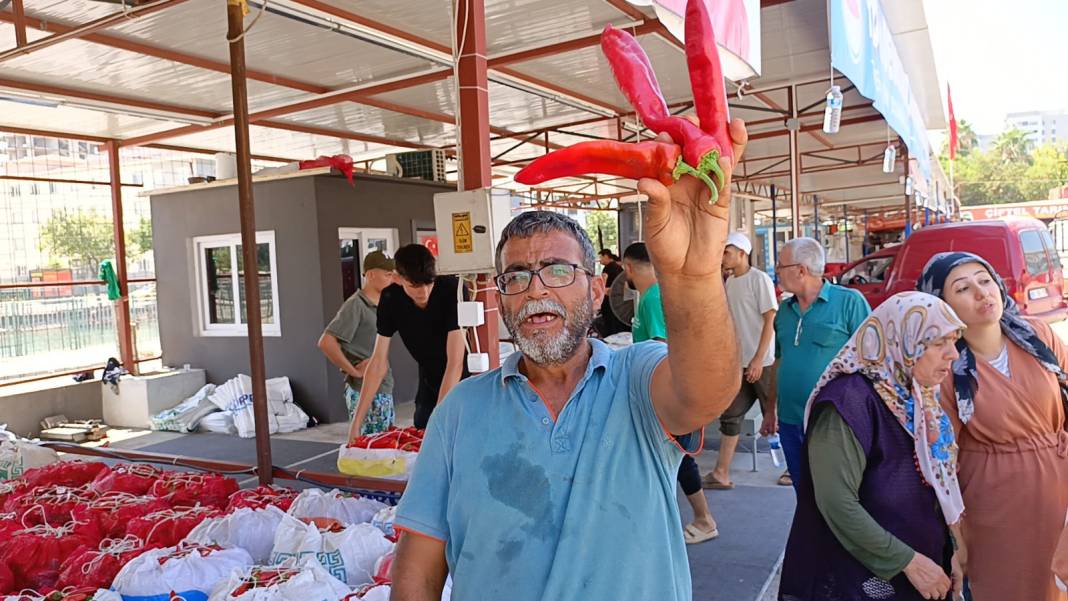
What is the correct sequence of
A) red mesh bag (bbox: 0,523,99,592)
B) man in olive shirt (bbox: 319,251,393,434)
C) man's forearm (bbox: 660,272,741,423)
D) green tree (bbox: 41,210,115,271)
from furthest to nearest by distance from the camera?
green tree (bbox: 41,210,115,271) < man in olive shirt (bbox: 319,251,393,434) < red mesh bag (bbox: 0,523,99,592) < man's forearm (bbox: 660,272,741,423)

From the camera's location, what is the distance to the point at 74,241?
22609mm

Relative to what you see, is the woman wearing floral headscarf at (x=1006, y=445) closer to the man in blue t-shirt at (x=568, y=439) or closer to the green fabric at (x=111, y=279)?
the man in blue t-shirt at (x=568, y=439)

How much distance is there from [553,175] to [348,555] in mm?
2456

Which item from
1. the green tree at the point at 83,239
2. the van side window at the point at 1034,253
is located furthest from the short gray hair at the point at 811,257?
the green tree at the point at 83,239

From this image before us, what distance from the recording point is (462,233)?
3.83 m

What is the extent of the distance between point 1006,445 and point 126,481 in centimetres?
459

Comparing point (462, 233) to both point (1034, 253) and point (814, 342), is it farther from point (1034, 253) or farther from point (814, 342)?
point (1034, 253)

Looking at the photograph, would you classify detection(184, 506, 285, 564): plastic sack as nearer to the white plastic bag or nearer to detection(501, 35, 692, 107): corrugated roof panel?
the white plastic bag

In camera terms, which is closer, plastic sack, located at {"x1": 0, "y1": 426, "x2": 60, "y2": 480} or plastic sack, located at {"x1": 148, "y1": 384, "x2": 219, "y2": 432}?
plastic sack, located at {"x1": 0, "y1": 426, "x2": 60, "y2": 480}

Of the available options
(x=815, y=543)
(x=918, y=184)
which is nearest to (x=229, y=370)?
(x=815, y=543)

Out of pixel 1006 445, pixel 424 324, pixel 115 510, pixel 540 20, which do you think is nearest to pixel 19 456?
pixel 115 510

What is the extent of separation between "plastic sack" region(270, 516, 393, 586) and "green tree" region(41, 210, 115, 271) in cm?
2161

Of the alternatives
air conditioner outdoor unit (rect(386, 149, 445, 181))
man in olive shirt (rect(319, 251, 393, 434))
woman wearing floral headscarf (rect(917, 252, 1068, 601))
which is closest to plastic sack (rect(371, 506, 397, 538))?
man in olive shirt (rect(319, 251, 393, 434))

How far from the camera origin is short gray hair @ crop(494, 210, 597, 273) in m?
1.59
